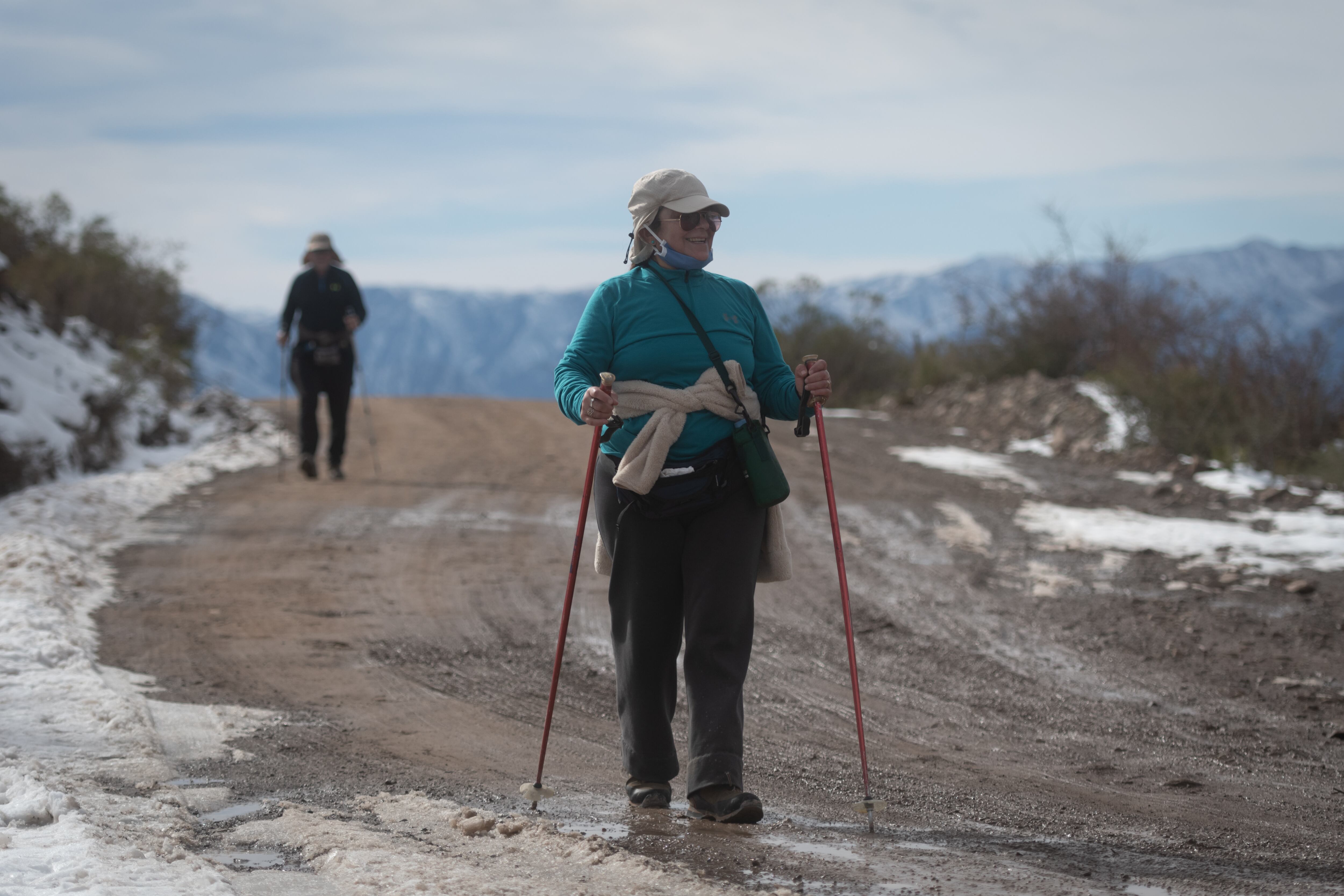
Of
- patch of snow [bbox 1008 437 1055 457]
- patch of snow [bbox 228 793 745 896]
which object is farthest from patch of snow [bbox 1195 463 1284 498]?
patch of snow [bbox 228 793 745 896]

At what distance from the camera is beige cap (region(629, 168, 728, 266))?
3.72 metres

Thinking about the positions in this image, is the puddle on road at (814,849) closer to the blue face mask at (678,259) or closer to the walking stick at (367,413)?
the blue face mask at (678,259)

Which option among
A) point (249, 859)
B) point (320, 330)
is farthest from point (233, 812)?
point (320, 330)

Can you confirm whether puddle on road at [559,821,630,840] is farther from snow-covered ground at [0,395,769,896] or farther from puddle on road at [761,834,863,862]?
puddle on road at [761,834,863,862]

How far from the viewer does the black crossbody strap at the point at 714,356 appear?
3721 millimetres

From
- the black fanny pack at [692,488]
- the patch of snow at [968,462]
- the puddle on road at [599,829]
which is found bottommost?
the puddle on road at [599,829]

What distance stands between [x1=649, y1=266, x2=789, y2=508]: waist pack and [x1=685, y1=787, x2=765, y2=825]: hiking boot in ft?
2.95

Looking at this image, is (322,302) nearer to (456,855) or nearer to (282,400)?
(282,400)

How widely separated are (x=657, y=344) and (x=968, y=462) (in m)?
9.93

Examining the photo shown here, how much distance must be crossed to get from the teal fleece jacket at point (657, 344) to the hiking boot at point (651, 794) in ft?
3.54

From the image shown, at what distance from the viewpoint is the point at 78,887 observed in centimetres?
283

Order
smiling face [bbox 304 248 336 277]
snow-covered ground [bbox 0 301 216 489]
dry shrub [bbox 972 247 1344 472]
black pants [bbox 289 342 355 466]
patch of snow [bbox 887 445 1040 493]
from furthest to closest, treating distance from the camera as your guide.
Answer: patch of snow [bbox 887 445 1040 493] → dry shrub [bbox 972 247 1344 472] → black pants [bbox 289 342 355 466] → smiling face [bbox 304 248 336 277] → snow-covered ground [bbox 0 301 216 489]

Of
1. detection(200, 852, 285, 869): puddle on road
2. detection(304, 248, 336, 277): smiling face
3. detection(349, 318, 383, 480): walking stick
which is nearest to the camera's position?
detection(200, 852, 285, 869): puddle on road

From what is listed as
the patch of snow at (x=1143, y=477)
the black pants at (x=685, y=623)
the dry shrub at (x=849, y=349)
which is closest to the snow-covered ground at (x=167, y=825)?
the black pants at (x=685, y=623)
